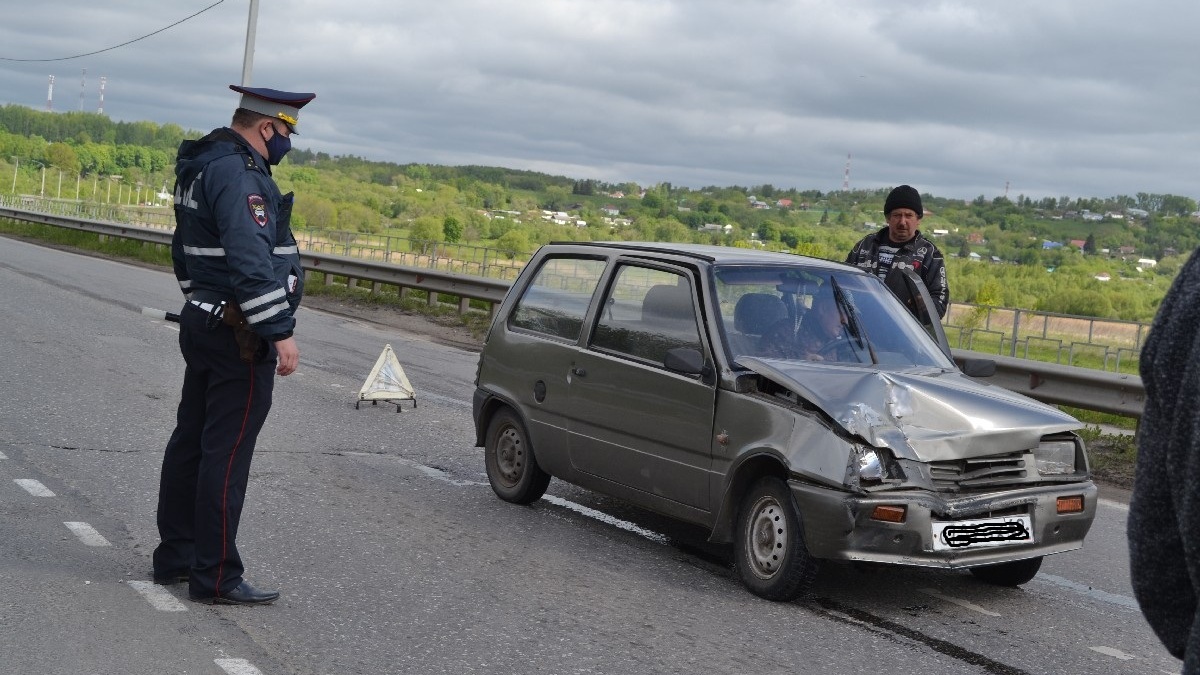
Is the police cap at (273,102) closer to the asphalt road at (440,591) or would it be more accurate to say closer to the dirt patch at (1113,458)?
the asphalt road at (440,591)

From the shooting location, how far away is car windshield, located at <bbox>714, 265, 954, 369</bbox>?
6832mm

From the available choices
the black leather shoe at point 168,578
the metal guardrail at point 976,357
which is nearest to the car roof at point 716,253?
the metal guardrail at point 976,357

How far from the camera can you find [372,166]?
137 metres

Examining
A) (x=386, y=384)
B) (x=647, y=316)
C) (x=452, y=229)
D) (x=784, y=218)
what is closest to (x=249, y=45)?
(x=386, y=384)

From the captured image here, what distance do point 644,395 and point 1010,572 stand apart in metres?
1.94

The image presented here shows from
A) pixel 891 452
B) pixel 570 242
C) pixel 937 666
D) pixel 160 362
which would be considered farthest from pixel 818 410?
pixel 160 362

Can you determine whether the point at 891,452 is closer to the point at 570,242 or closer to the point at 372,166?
the point at 570,242

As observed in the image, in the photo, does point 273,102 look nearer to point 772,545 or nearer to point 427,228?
point 772,545

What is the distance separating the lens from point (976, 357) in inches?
499

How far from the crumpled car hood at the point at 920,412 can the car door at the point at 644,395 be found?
497 millimetres

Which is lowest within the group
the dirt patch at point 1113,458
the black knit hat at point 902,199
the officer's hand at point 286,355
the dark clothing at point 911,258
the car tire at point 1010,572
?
the car tire at point 1010,572

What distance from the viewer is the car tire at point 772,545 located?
602 centimetres

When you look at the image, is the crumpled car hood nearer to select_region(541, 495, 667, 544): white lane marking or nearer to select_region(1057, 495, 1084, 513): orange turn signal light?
select_region(1057, 495, 1084, 513): orange turn signal light

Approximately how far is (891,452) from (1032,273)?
110 meters
